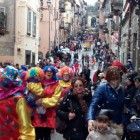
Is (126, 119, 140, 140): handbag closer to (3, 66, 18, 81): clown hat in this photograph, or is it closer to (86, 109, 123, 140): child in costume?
(86, 109, 123, 140): child in costume

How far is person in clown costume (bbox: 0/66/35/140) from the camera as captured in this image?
5.26m

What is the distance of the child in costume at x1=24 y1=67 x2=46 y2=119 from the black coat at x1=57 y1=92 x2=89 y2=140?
190 centimetres

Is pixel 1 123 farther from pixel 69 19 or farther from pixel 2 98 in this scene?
pixel 69 19

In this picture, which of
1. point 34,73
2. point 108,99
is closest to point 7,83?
point 108,99

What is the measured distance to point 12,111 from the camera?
542cm

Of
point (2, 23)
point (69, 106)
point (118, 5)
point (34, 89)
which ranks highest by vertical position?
point (118, 5)

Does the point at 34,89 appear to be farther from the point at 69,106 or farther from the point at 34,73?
the point at 69,106

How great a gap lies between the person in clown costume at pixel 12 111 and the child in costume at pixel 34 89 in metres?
3.10

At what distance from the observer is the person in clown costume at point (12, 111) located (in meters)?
5.26

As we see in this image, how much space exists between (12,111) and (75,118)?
5.13ft

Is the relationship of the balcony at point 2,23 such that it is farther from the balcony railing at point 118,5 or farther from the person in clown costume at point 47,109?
the person in clown costume at point 47,109

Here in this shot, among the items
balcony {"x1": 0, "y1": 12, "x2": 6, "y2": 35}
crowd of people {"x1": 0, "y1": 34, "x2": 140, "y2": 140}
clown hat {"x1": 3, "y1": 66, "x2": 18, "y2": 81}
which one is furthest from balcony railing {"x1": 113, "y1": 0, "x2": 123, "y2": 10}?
clown hat {"x1": 3, "y1": 66, "x2": 18, "y2": 81}

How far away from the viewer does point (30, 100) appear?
8727mm

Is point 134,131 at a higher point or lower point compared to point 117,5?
lower
